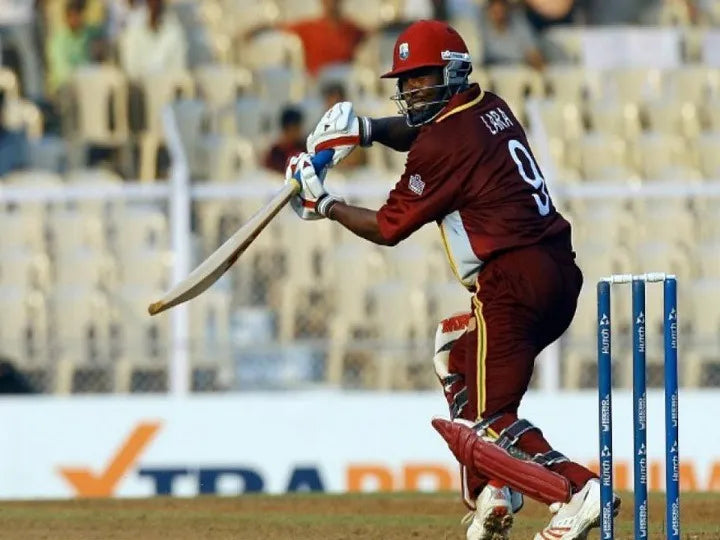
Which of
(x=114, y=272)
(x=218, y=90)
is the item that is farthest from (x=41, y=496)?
(x=218, y=90)

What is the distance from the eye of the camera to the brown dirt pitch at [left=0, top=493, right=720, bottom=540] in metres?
7.45

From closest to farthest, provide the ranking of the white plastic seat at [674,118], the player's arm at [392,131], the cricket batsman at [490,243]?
the cricket batsman at [490,243]
the player's arm at [392,131]
the white plastic seat at [674,118]

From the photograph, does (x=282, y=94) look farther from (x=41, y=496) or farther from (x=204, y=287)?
(x=204, y=287)

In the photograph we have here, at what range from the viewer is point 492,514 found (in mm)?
6539

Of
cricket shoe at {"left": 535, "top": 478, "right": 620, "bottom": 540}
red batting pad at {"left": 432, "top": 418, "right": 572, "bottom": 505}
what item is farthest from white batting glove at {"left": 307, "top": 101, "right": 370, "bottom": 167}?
cricket shoe at {"left": 535, "top": 478, "right": 620, "bottom": 540}

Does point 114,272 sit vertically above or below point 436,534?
above

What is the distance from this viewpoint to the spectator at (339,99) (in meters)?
12.7

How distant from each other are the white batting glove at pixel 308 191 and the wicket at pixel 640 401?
1.14 meters

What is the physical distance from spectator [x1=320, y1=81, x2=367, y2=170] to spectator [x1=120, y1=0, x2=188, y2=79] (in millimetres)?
1315

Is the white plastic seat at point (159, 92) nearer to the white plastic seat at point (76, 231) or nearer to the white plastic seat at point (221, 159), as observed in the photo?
the white plastic seat at point (221, 159)

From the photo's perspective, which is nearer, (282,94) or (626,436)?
(626,436)

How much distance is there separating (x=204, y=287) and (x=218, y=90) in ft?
22.7

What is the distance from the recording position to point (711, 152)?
13.1 meters

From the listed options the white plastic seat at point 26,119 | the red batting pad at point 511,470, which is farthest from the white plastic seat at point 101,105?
the red batting pad at point 511,470
